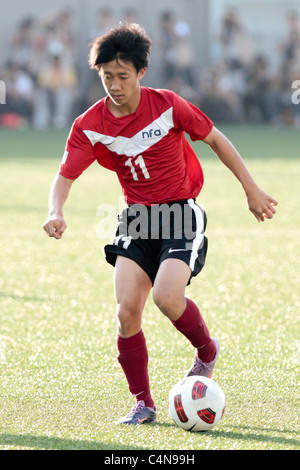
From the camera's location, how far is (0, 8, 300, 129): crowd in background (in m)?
20.9

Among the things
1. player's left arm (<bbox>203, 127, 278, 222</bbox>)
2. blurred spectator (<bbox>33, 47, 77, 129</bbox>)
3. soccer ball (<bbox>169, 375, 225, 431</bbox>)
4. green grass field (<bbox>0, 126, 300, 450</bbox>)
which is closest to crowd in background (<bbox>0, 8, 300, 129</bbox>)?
blurred spectator (<bbox>33, 47, 77, 129</bbox>)

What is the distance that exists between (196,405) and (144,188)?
1.03 meters

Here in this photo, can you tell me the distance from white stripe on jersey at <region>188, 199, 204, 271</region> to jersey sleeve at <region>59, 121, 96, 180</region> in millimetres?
518

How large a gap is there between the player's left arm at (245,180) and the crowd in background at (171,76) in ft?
56.0

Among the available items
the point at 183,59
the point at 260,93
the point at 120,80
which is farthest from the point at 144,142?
the point at 183,59

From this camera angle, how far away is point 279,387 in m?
4.18

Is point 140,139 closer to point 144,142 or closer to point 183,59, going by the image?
point 144,142

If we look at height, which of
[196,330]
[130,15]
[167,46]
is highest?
[130,15]

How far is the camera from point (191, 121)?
4.00 metres

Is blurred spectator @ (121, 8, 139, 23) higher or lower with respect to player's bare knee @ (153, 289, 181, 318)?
higher

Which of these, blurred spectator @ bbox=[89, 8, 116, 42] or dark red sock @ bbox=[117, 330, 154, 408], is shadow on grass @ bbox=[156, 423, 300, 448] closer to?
dark red sock @ bbox=[117, 330, 154, 408]

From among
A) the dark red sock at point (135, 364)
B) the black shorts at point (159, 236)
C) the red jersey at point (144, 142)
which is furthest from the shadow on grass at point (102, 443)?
the red jersey at point (144, 142)

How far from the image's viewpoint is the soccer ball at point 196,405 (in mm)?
3594

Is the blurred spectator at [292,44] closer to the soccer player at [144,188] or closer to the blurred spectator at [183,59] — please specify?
the blurred spectator at [183,59]
